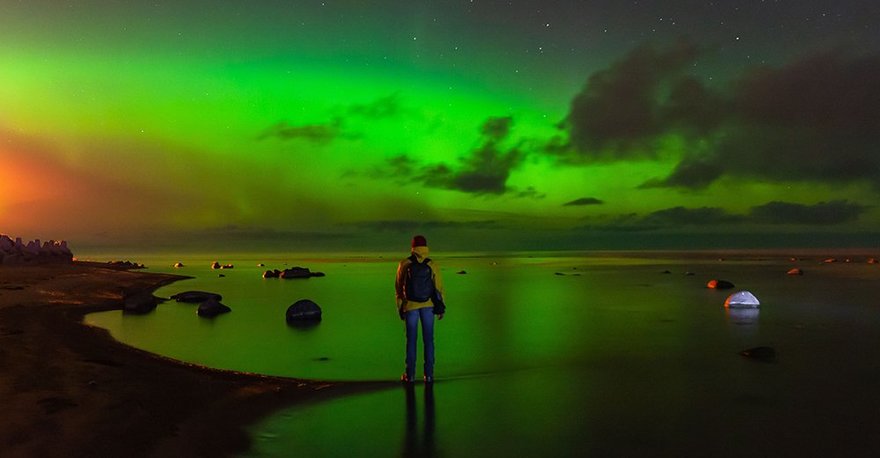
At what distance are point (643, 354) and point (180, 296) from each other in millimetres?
29039

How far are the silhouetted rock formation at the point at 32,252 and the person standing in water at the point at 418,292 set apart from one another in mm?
72358

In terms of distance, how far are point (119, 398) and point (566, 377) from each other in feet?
34.4

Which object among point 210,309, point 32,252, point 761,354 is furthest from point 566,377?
point 32,252

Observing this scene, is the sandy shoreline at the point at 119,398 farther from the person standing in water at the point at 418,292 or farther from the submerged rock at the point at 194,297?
the submerged rock at the point at 194,297

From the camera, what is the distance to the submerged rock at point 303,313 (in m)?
29.5

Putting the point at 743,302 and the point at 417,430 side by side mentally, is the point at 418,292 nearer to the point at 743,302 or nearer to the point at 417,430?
the point at 417,430

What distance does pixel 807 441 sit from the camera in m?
10.1

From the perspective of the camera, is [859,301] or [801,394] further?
[859,301]

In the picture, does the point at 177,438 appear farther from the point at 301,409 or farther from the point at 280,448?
the point at 301,409

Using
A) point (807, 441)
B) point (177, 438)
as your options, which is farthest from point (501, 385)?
point (177, 438)

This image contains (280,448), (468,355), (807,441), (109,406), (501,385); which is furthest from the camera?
(468,355)

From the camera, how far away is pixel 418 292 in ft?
45.1

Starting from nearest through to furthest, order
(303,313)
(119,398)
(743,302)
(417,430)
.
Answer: (417,430) → (119,398) → (303,313) → (743,302)

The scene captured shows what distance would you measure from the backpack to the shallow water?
215 centimetres
